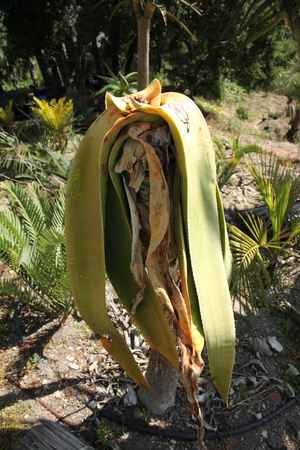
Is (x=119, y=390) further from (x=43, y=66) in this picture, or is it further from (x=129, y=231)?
(x=43, y=66)

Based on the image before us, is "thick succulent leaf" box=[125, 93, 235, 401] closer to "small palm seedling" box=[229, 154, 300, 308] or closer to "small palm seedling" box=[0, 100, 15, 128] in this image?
"small palm seedling" box=[229, 154, 300, 308]

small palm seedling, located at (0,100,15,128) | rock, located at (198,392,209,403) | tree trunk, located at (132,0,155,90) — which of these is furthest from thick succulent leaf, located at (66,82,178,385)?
small palm seedling, located at (0,100,15,128)

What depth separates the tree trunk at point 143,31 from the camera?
4.39 meters

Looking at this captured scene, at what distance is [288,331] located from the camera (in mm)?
2877

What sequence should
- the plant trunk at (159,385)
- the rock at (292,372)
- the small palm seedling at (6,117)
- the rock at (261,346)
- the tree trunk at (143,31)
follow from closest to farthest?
1. the plant trunk at (159,385)
2. the rock at (292,372)
3. the rock at (261,346)
4. the tree trunk at (143,31)
5. the small palm seedling at (6,117)

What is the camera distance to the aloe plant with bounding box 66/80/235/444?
1.04 metres

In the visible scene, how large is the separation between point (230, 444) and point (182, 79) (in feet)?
30.1

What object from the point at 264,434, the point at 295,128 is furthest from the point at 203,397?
the point at 295,128

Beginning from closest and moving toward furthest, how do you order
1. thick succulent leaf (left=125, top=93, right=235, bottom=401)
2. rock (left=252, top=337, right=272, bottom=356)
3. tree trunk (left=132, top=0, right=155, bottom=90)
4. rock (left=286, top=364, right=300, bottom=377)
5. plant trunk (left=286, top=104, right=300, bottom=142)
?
thick succulent leaf (left=125, top=93, right=235, bottom=401)
rock (left=286, top=364, right=300, bottom=377)
rock (left=252, top=337, right=272, bottom=356)
tree trunk (left=132, top=0, right=155, bottom=90)
plant trunk (left=286, top=104, right=300, bottom=142)

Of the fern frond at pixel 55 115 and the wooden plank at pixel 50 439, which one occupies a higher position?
the fern frond at pixel 55 115

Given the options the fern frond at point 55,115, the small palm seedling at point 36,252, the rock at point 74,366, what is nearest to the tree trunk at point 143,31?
the fern frond at point 55,115

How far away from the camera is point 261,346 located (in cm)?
268

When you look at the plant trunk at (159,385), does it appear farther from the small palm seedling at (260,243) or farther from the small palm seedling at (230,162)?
the small palm seedling at (230,162)

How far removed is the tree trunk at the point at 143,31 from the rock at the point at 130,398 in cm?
348
